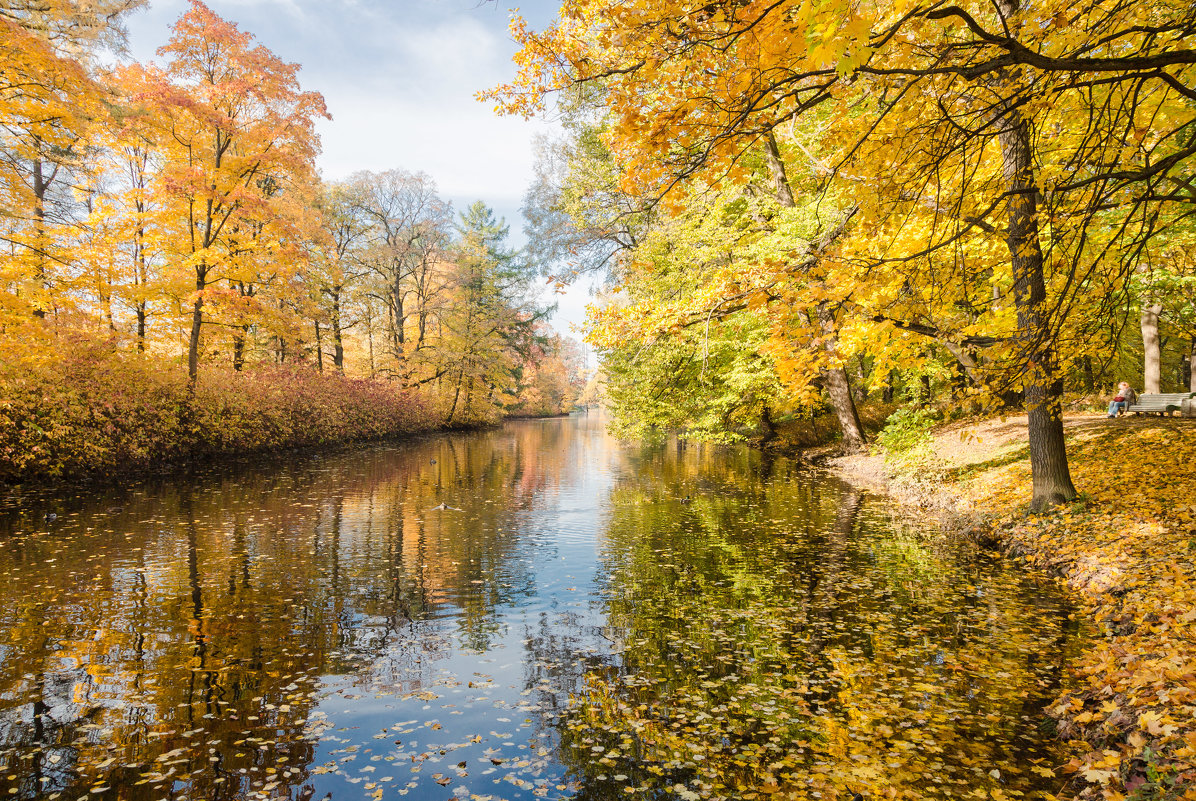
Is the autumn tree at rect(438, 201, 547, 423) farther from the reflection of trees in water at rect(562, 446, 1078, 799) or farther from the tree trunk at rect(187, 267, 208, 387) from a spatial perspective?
the reflection of trees in water at rect(562, 446, 1078, 799)

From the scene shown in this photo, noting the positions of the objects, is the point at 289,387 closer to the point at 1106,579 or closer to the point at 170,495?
the point at 170,495

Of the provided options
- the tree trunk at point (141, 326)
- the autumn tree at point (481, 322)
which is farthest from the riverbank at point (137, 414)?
the autumn tree at point (481, 322)

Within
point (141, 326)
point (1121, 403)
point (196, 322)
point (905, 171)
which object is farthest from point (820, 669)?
point (141, 326)

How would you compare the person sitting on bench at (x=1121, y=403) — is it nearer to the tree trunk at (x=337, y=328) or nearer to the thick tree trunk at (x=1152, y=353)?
the thick tree trunk at (x=1152, y=353)

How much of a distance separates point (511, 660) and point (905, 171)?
22.6 feet

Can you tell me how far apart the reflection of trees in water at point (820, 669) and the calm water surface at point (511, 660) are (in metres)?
0.03

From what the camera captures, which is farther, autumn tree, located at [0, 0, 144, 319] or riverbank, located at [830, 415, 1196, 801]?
autumn tree, located at [0, 0, 144, 319]

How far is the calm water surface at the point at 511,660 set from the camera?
12.7ft

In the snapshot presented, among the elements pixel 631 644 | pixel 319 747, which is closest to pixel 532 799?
pixel 319 747

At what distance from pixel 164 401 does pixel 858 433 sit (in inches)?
824

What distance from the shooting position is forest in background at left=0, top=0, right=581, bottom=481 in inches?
497

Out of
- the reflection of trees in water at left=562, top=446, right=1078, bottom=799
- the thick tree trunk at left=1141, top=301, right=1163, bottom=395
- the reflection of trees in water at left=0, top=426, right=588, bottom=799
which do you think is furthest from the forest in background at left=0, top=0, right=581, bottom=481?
the thick tree trunk at left=1141, top=301, right=1163, bottom=395

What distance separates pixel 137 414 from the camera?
51.2 ft

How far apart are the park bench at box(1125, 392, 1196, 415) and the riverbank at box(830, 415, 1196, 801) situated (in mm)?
1027
